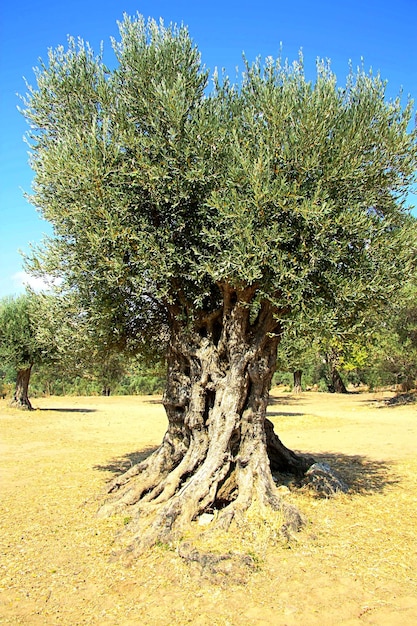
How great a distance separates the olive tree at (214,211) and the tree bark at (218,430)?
0.04 metres

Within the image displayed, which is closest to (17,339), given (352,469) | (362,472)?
(352,469)

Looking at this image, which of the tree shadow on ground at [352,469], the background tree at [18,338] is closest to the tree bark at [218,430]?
the tree shadow on ground at [352,469]

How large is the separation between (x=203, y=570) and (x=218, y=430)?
9.40 feet

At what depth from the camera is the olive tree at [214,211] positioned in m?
8.18

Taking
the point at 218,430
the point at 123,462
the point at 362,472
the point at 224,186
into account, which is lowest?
the point at 123,462

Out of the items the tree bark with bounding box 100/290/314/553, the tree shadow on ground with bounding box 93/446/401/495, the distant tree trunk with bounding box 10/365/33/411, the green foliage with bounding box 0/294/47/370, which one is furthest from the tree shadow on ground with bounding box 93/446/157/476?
the distant tree trunk with bounding box 10/365/33/411

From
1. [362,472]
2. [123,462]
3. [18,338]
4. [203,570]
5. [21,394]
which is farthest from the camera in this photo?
[21,394]

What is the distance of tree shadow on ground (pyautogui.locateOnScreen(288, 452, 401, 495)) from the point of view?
39.1 feet

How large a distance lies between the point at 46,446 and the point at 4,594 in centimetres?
1296

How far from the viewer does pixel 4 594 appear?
6.54 m

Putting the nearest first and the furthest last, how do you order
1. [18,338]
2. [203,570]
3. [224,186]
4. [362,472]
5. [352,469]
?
[203,570], [224,186], [362,472], [352,469], [18,338]

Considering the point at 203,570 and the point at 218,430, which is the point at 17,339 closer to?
the point at 218,430

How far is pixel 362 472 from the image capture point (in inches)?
538

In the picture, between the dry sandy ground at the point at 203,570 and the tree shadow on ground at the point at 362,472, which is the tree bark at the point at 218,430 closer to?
the dry sandy ground at the point at 203,570
